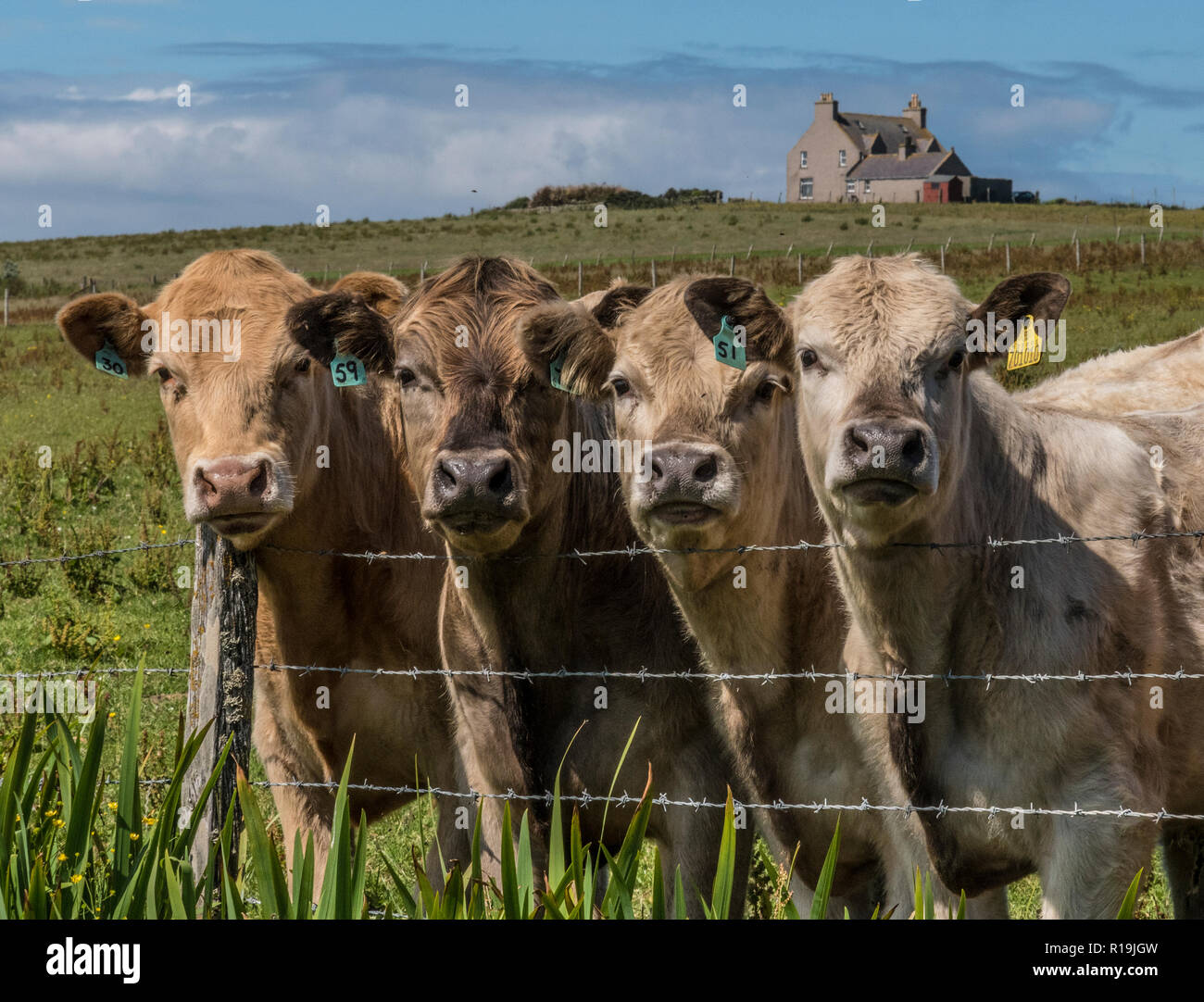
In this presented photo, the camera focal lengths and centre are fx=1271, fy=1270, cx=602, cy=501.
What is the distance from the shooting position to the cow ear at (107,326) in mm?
4977

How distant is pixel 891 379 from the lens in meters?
3.59

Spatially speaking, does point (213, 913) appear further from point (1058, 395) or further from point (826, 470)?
point (1058, 395)

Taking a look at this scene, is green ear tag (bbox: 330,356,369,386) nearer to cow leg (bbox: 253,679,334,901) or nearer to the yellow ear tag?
cow leg (bbox: 253,679,334,901)

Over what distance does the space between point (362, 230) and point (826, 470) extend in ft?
186

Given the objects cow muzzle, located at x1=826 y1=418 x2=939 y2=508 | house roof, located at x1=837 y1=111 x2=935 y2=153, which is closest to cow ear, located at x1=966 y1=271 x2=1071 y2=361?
cow muzzle, located at x1=826 y1=418 x2=939 y2=508

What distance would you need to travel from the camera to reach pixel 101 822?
16.8 ft

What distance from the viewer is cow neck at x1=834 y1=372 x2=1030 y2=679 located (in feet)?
12.3

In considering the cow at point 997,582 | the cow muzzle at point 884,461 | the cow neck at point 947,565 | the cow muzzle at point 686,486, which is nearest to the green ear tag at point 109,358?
the cow muzzle at point 686,486

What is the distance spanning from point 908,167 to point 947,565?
305ft

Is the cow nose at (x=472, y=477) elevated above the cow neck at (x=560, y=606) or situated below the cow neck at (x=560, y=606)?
above

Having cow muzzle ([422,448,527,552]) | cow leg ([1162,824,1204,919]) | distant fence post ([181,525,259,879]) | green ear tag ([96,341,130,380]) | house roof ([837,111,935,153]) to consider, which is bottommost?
cow leg ([1162,824,1204,919])

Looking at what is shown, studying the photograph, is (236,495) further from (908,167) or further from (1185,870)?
(908,167)

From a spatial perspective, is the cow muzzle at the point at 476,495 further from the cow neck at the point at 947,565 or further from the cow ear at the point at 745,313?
the cow neck at the point at 947,565

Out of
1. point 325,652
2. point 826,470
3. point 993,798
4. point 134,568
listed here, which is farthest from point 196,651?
point 134,568
